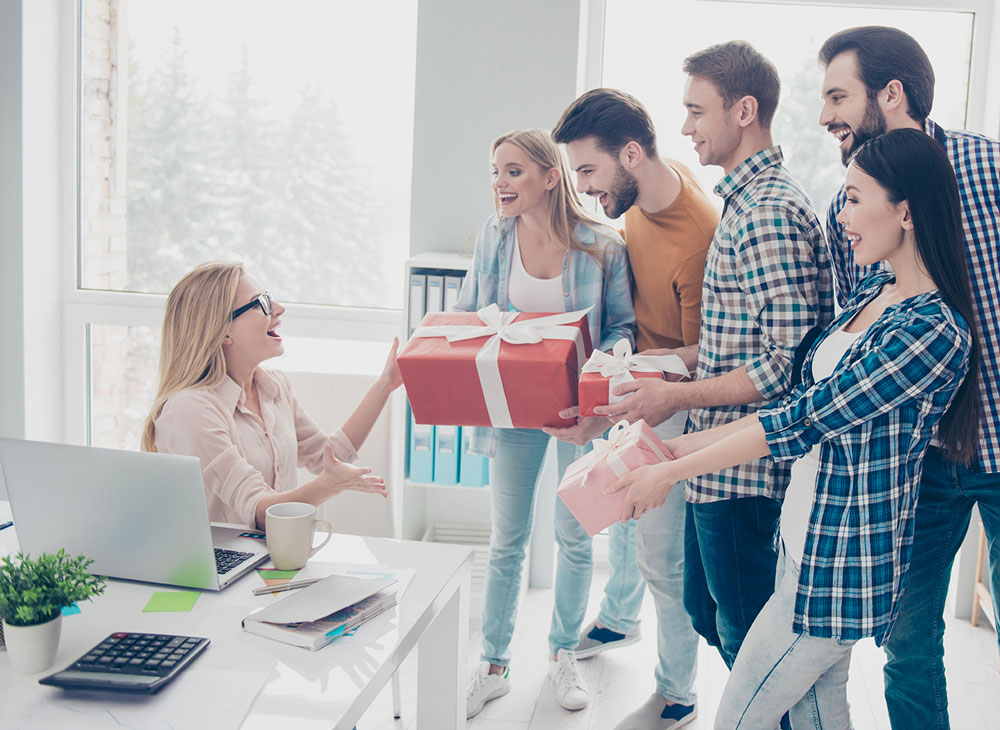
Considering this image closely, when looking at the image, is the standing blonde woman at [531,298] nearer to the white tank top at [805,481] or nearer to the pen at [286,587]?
the white tank top at [805,481]

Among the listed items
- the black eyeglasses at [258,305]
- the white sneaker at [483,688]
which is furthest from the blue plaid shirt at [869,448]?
the white sneaker at [483,688]

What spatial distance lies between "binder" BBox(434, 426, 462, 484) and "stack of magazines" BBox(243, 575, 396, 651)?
1.45 metres

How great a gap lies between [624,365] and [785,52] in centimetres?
183

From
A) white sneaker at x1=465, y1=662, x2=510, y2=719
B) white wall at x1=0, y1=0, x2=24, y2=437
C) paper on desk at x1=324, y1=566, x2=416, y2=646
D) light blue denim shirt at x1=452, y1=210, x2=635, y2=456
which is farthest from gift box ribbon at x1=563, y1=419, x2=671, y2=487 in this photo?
white wall at x1=0, y1=0, x2=24, y2=437

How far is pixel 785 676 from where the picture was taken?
1499mm

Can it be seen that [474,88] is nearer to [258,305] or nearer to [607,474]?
[258,305]

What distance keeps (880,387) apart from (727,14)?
87.8 inches

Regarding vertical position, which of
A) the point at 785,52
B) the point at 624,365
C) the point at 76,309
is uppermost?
the point at 785,52

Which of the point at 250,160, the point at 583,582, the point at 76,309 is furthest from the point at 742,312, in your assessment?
the point at 76,309

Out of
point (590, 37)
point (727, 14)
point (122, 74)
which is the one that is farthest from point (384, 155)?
point (727, 14)

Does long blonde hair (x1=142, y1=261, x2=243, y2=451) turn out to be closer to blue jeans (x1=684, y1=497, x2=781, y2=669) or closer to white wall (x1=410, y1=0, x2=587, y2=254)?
blue jeans (x1=684, y1=497, x2=781, y2=669)

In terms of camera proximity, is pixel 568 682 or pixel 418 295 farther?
pixel 418 295

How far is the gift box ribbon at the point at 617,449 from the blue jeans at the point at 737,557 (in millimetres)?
199

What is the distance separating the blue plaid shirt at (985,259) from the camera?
1.59m
